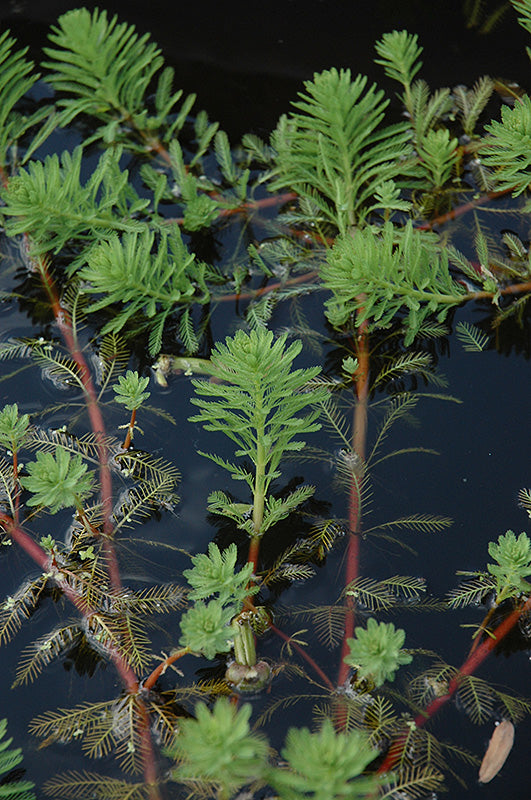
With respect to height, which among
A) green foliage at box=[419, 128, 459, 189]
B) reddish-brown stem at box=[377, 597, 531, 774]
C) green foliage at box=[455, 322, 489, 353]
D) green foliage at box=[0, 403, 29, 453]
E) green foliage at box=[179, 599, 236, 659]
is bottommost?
reddish-brown stem at box=[377, 597, 531, 774]

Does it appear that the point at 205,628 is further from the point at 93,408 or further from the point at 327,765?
the point at 93,408

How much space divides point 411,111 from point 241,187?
2.29 ft

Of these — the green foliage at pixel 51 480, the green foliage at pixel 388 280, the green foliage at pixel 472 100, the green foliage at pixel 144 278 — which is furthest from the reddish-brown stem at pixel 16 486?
the green foliage at pixel 472 100

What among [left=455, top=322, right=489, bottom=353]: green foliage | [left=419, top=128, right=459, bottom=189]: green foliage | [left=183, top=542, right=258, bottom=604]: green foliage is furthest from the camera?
[left=419, top=128, right=459, bottom=189]: green foliage

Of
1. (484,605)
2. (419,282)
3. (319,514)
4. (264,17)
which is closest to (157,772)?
(319,514)

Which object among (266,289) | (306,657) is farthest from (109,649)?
(266,289)

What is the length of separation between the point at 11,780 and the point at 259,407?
1.04m

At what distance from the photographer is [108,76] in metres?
2.71

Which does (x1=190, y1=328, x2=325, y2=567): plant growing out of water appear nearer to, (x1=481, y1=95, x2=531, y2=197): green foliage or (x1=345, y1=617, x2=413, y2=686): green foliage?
(x1=345, y1=617, x2=413, y2=686): green foliage

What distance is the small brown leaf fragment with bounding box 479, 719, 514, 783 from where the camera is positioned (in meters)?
1.68

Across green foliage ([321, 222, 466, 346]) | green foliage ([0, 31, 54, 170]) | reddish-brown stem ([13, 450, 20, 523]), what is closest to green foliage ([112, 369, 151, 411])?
reddish-brown stem ([13, 450, 20, 523])

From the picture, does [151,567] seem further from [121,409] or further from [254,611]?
[121,409]

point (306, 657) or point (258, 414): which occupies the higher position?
point (258, 414)

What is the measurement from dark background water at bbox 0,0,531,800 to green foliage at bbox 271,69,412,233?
359 mm
